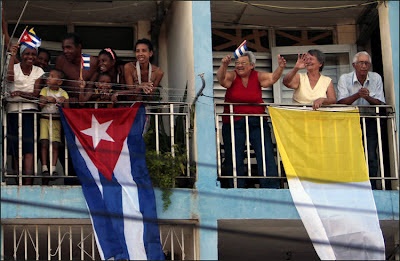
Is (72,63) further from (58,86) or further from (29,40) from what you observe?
(29,40)

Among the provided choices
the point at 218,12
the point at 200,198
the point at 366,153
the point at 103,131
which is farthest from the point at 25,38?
the point at 366,153

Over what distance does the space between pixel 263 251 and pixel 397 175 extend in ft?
8.23

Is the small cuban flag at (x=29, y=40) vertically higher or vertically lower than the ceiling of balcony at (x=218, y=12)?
lower

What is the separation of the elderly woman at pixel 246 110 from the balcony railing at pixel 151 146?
0.57 metres

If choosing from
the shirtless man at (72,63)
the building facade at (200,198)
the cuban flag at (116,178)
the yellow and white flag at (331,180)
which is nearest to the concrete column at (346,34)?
the building facade at (200,198)

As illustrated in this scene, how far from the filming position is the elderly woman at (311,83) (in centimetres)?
1421

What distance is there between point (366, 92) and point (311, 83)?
0.74 meters

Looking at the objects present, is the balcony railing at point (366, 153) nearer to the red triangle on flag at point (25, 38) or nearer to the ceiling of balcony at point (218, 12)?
the ceiling of balcony at point (218, 12)

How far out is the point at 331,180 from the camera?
1370cm

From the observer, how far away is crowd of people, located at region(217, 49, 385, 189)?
45.7ft

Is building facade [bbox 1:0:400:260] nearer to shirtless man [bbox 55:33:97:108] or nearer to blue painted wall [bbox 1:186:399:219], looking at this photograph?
blue painted wall [bbox 1:186:399:219]

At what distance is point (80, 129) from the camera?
529 inches

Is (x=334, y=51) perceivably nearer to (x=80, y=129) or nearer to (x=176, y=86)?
(x=176, y=86)

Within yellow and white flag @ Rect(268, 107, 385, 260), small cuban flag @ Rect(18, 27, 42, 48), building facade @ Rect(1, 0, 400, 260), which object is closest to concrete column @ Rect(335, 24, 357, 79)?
building facade @ Rect(1, 0, 400, 260)
